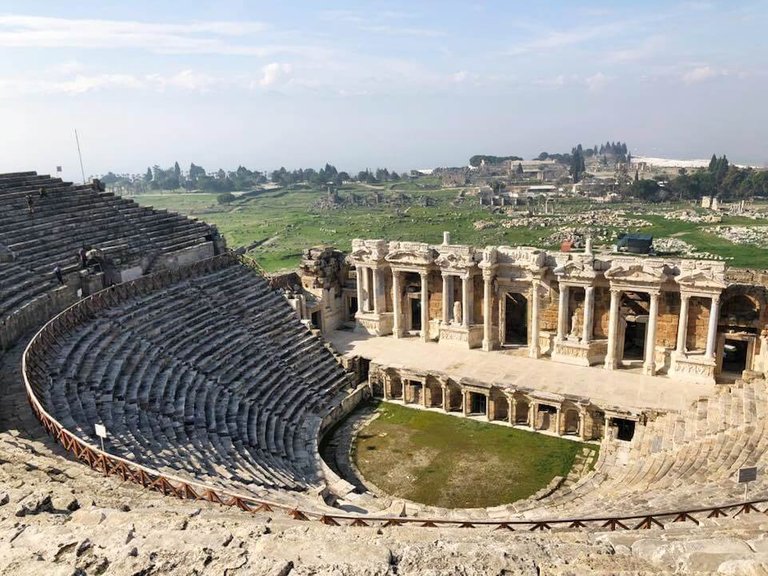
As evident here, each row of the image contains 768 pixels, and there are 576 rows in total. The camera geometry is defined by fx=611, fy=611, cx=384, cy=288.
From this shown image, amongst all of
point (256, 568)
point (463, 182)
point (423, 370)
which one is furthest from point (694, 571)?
point (463, 182)

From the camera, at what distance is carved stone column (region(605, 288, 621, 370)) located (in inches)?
1049

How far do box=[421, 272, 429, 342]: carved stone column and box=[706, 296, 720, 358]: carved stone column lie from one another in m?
12.9

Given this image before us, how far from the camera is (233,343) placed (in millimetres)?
25109

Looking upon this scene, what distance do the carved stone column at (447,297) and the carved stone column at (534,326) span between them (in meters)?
4.13

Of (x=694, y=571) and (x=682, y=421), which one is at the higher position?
(x=694, y=571)

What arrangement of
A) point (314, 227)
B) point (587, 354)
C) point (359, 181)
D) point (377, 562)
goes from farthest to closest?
point (359, 181)
point (314, 227)
point (587, 354)
point (377, 562)

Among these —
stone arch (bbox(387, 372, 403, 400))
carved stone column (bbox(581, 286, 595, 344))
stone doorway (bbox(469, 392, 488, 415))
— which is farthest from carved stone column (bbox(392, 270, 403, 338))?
carved stone column (bbox(581, 286, 595, 344))

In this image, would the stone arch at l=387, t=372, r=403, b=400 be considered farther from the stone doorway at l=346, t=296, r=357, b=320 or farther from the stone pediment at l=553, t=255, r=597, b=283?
the stone doorway at l=346, t=296, r=357, b=320

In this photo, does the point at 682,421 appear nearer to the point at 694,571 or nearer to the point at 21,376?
the point at 694,571

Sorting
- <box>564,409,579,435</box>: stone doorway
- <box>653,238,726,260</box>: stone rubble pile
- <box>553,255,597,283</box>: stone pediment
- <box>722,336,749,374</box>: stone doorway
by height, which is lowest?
<box>653,238,726,260</box>: stone rubble pile

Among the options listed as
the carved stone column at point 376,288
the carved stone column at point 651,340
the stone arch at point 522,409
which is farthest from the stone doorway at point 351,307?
the carved stone column at point 651,340

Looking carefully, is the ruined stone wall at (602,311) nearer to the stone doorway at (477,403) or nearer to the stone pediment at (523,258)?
the stone pediment at (523,258)

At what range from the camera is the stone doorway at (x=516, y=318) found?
105ft

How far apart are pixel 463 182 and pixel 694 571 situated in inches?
7140
